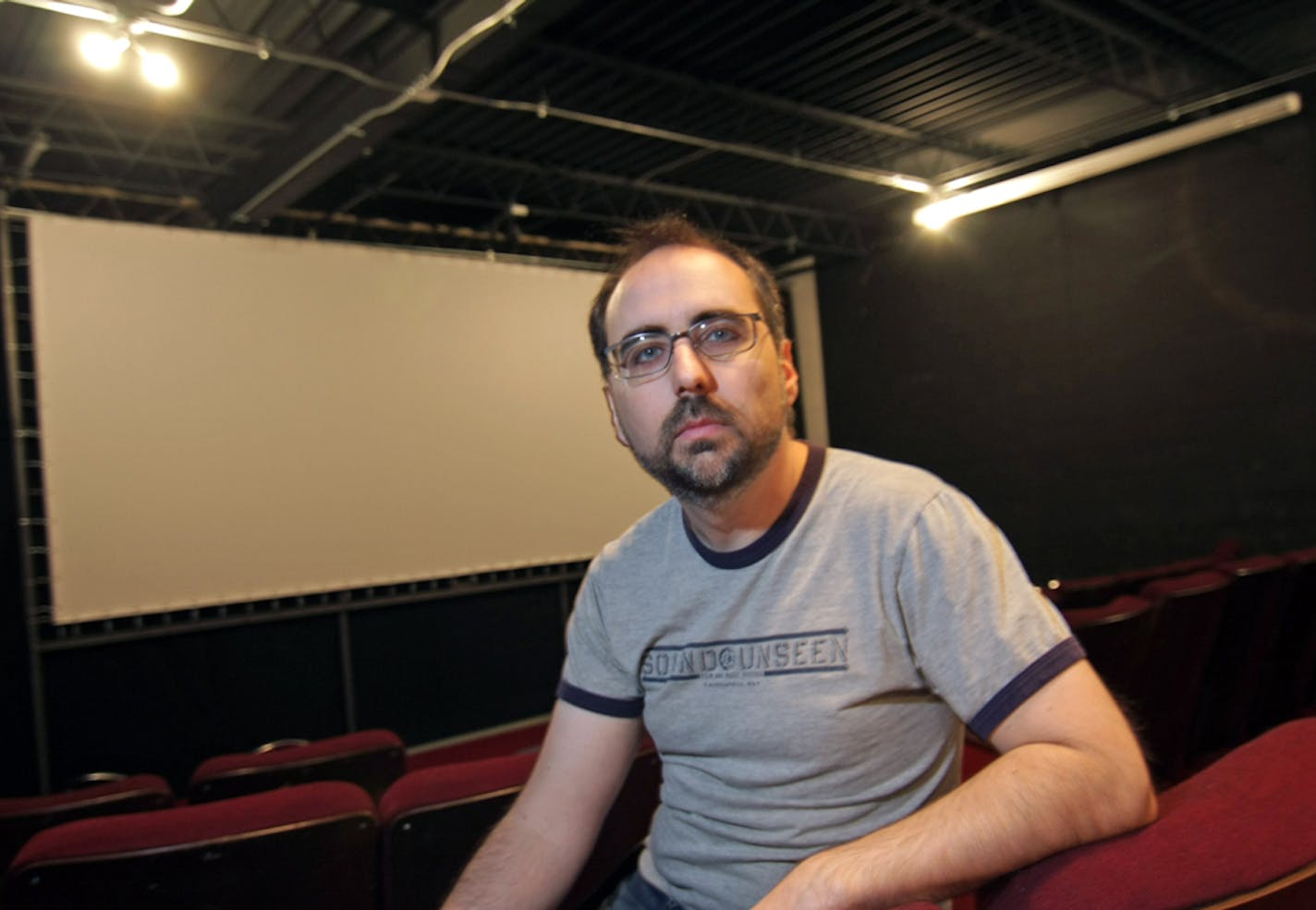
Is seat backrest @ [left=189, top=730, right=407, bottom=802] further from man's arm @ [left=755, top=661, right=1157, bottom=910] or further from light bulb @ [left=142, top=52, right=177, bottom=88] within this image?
light bulb @ [left=142, top=52, right=177, bottom=88]

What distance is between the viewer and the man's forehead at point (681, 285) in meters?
1.40

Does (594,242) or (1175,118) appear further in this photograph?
(594,242)

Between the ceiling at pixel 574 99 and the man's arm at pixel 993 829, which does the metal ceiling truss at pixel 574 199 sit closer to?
the ceiling at pixel 574 99

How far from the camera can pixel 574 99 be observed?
5.95 metres

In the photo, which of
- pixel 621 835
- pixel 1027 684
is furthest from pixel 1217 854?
pixel 621 835

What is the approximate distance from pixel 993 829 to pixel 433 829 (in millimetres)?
1032

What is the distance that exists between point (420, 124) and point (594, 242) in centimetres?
282

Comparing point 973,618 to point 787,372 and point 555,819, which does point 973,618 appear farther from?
point 555,819

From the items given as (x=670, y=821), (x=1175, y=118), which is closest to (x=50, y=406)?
(x=670, y=821)

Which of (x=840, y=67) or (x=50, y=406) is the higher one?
(x=840, y=67)

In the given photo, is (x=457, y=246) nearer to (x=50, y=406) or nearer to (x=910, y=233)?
(x=50, y=406)

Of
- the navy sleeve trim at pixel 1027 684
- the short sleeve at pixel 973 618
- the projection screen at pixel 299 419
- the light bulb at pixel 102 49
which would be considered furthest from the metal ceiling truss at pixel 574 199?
the navy sleeve trim at pixel 1027 684

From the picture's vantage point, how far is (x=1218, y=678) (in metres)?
3.49

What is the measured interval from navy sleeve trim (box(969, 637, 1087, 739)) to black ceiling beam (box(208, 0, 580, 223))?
12.9 feet
